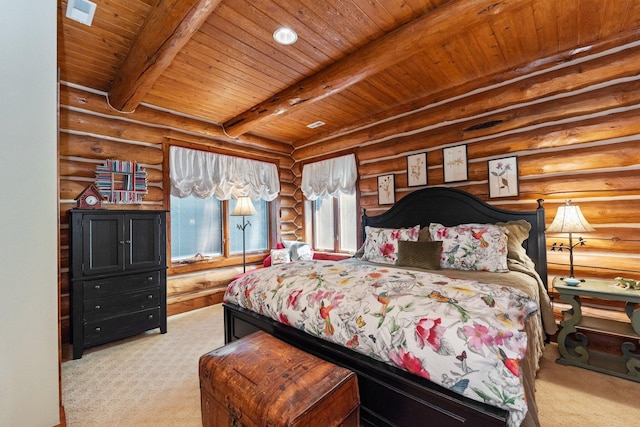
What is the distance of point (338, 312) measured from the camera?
5.44 ft

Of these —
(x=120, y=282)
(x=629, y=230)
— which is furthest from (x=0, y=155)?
Result: (x=629, y=230)

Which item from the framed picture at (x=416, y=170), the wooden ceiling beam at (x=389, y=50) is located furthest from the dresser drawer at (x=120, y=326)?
the framed picture at (x=416, y=170)

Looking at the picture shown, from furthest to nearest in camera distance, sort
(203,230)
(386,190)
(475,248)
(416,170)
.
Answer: (203,230)
(386,190)
(416,170)
(475,248)

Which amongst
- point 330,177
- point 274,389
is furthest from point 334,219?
point 274,389

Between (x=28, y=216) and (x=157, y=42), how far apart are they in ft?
5.21

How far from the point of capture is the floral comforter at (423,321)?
1.17 metres

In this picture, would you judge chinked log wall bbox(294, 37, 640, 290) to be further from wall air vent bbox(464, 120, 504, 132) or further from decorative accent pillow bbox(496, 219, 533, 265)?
decorative accent pillow bbox(496, 219, 533, 265)

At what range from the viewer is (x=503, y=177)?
3.06 meters

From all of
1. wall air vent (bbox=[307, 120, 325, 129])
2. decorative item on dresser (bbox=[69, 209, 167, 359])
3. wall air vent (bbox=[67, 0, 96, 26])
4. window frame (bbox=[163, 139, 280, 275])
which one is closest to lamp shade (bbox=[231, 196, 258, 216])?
window frame (bbox=[163, 139, 280, 275])

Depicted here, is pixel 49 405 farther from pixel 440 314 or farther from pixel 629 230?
pixel 629 230

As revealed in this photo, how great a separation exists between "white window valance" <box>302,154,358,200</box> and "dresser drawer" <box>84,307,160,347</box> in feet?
9.80

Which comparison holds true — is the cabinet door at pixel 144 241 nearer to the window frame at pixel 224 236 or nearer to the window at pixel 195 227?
the window frame at pixel 224 236

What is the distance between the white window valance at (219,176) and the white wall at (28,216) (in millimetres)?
2332

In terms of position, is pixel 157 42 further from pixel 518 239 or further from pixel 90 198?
pixel 518 239
